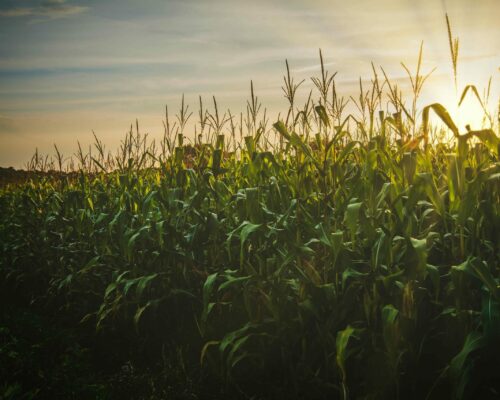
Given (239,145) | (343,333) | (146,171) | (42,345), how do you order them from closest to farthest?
(343,333) < (42,345) < (239,145) < (146,171)

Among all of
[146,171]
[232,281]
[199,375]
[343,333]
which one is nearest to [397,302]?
[343,333]

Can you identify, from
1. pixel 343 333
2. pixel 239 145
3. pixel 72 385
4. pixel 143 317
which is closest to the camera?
pixel 343 333

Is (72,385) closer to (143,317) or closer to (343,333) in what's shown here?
(143,317)

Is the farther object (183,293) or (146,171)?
(146,171)

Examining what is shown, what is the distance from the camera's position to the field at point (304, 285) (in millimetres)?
2119

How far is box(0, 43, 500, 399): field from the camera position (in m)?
2.12

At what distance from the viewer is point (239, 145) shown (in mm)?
4727

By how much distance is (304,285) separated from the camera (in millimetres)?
2473

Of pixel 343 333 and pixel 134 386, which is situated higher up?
pixel 343 333

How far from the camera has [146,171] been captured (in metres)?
5.10

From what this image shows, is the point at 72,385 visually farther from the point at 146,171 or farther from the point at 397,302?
the point at 146,171

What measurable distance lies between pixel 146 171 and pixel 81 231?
95 centimetres

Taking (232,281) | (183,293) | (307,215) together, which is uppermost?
(307,215)

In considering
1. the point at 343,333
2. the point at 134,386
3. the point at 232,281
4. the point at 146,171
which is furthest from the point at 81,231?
the point at 343,333
